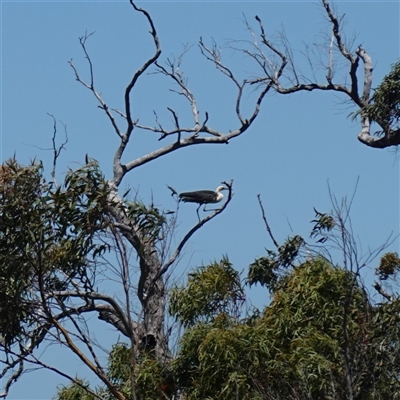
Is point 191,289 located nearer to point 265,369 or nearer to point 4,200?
point 265,369

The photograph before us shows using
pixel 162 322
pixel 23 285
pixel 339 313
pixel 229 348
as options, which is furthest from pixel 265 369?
pixel 23 285

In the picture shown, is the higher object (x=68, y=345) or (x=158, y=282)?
(x=158, y=282)

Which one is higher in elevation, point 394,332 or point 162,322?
point 162,322

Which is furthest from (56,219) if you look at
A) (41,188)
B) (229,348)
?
(229,348)

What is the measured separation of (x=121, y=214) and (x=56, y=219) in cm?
64

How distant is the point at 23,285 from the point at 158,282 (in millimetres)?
2317

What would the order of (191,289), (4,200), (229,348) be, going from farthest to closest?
(191,289)
(229,348)
(4,200)

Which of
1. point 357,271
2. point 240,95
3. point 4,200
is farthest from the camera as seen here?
point 240,95

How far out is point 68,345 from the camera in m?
8.65

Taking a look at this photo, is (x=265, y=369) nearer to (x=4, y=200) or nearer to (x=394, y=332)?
(x=394, y=332)

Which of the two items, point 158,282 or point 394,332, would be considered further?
point 158,282

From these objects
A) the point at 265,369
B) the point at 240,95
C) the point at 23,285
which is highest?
the point at 240,95

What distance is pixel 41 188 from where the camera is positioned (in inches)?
330

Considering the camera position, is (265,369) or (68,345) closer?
(68,345)
